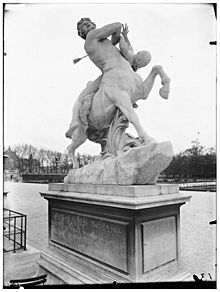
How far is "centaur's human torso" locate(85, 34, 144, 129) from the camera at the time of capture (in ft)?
7.77

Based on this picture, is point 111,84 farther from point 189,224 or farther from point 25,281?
point 189,224

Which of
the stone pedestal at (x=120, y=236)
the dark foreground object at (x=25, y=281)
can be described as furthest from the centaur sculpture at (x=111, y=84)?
the dark foreground object at (x=25, y=281)

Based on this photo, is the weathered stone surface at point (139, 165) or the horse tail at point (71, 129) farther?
the horse tail at point (71, 129)

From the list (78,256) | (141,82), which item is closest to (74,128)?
(141,82)

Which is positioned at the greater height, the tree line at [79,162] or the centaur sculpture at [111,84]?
the centaur sculpture at [111,84]

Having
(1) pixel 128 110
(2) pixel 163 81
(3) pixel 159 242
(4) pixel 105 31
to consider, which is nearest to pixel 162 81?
(2) pixel 163 81

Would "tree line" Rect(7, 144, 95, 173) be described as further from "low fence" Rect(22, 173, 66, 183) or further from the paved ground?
the paved ground

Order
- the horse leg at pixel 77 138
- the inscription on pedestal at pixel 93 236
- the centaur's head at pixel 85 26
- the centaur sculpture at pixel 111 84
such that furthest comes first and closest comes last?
the horse leg at pixel 77 138 → the centaur's head at pixel 85 26 → the centaur sculpture at pixel 111 84 → the inscription on pedestal at pixel 93 236

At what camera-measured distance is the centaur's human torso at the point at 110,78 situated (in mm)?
2367

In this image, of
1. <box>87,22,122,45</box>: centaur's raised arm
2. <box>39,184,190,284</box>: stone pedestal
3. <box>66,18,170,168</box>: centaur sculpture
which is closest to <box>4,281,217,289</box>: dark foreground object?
<box>39,184,190,284</box>: stone pedestal

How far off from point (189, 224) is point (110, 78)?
9.13 ft

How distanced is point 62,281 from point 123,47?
2360 mm

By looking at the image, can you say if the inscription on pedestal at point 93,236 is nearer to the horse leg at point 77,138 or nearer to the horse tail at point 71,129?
the horse leg at point 77,138

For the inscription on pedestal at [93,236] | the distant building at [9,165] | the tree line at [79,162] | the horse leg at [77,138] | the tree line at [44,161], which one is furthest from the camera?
the tree line at [44,161]
